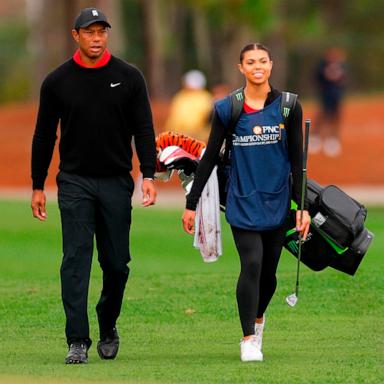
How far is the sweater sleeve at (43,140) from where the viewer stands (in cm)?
1030

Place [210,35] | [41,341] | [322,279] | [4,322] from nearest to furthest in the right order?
1. [41,341]
2. [4,322]
3. [322,279]
4. [210,35]

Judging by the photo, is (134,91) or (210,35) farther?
(210,35)

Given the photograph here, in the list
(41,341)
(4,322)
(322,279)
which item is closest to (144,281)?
(322,279)

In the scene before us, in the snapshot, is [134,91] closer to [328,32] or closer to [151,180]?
[151,180]

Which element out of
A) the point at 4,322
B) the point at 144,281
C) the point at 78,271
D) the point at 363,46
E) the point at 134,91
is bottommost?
the point at 363,46

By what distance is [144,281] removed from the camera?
50.2 ft

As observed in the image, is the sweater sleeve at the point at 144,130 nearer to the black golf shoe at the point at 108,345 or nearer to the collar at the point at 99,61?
the collar at the point at 99,61

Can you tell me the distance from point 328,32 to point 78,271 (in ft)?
175

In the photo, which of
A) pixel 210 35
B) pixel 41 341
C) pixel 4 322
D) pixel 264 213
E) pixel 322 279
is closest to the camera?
pixel 264 213

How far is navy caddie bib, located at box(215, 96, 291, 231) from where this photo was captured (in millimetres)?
9969

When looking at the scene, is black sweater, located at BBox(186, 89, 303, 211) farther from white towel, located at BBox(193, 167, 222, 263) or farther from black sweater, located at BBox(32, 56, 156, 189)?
black sweater, located at BBox(32, 56, 156, 189)

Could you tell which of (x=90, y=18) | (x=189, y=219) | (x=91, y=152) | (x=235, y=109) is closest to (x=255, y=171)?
(x=235, y=109)

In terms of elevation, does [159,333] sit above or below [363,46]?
above

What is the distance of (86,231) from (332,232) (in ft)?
4.91
